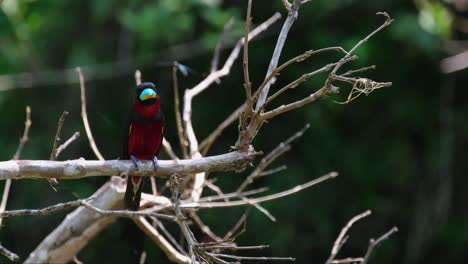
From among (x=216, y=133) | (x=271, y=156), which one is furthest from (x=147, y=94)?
(x=271, y=156)

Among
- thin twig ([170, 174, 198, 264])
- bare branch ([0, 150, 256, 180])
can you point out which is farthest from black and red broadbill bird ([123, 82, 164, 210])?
thin twig ([170, 174, 198, 264])

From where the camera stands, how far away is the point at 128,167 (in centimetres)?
276

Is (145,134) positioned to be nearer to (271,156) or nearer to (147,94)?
(147,94)

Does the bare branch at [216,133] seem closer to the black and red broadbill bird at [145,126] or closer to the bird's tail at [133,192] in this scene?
the black and red broadbill bird at [145,126]

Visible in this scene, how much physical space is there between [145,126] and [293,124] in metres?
2.83

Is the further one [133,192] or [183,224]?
[133,192]

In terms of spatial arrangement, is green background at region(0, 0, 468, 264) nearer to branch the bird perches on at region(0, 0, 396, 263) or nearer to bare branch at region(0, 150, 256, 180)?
branch the bird perches on at region(0, 0, 396, 263)

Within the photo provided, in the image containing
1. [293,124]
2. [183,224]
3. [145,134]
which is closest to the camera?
[183,224]

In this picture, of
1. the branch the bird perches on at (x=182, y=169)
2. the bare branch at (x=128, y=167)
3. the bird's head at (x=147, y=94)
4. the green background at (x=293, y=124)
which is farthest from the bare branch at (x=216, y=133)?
the green background at (x=293, y=124)

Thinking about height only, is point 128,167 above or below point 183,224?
above

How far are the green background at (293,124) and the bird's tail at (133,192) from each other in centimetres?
264

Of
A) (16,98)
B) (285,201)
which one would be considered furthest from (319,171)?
(16,98)

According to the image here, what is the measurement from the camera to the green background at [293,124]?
6.12 meters

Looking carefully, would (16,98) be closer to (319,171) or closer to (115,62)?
(115,62)
